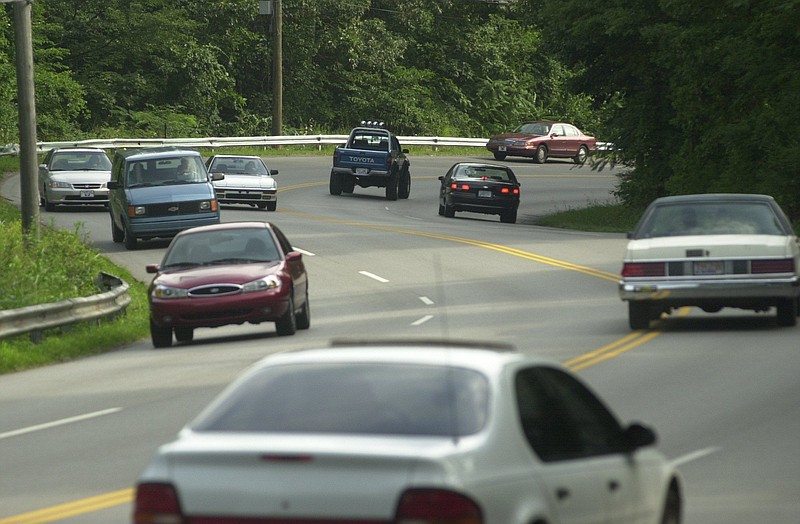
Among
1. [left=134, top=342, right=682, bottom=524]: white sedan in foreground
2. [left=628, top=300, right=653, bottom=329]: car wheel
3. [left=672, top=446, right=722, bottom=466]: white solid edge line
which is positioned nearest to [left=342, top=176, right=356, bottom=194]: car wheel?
[left=628, top=300, right=653, bottom=329]: car wheel

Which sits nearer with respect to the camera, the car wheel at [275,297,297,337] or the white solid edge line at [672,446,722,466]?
the white solid edge line at [672,446,722,466]

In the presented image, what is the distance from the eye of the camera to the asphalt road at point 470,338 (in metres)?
10.8

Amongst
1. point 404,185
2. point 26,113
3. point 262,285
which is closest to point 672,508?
point 262,285

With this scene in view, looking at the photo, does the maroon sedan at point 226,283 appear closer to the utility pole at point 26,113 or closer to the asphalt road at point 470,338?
the asphalt road at point 470,338

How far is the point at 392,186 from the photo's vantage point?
50250 mm

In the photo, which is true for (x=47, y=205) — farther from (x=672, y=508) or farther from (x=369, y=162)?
(x=672, y=508)

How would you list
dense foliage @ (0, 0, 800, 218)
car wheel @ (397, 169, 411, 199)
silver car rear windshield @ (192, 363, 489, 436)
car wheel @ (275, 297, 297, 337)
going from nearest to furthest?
silver car rear windshield @ (192, 363, 489, 436) → car wheel @ (275, 297, 297, 337) → dense foliage @ (0, 0, 800, 218) → car wheel @ (397, 169, 411, 199)

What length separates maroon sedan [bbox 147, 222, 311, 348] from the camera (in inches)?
795

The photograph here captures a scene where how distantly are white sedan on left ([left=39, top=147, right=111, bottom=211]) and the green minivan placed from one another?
6594 millimetres

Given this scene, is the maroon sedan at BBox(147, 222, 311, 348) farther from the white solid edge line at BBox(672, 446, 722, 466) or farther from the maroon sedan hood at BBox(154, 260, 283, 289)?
the white solid edge line at BBox(672, 446, 722, 466)

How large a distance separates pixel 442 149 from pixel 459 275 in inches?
1821

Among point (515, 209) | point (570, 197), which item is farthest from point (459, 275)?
point (570, 197)

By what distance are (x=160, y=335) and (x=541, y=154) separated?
169 feet

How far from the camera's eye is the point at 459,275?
1138 inches
